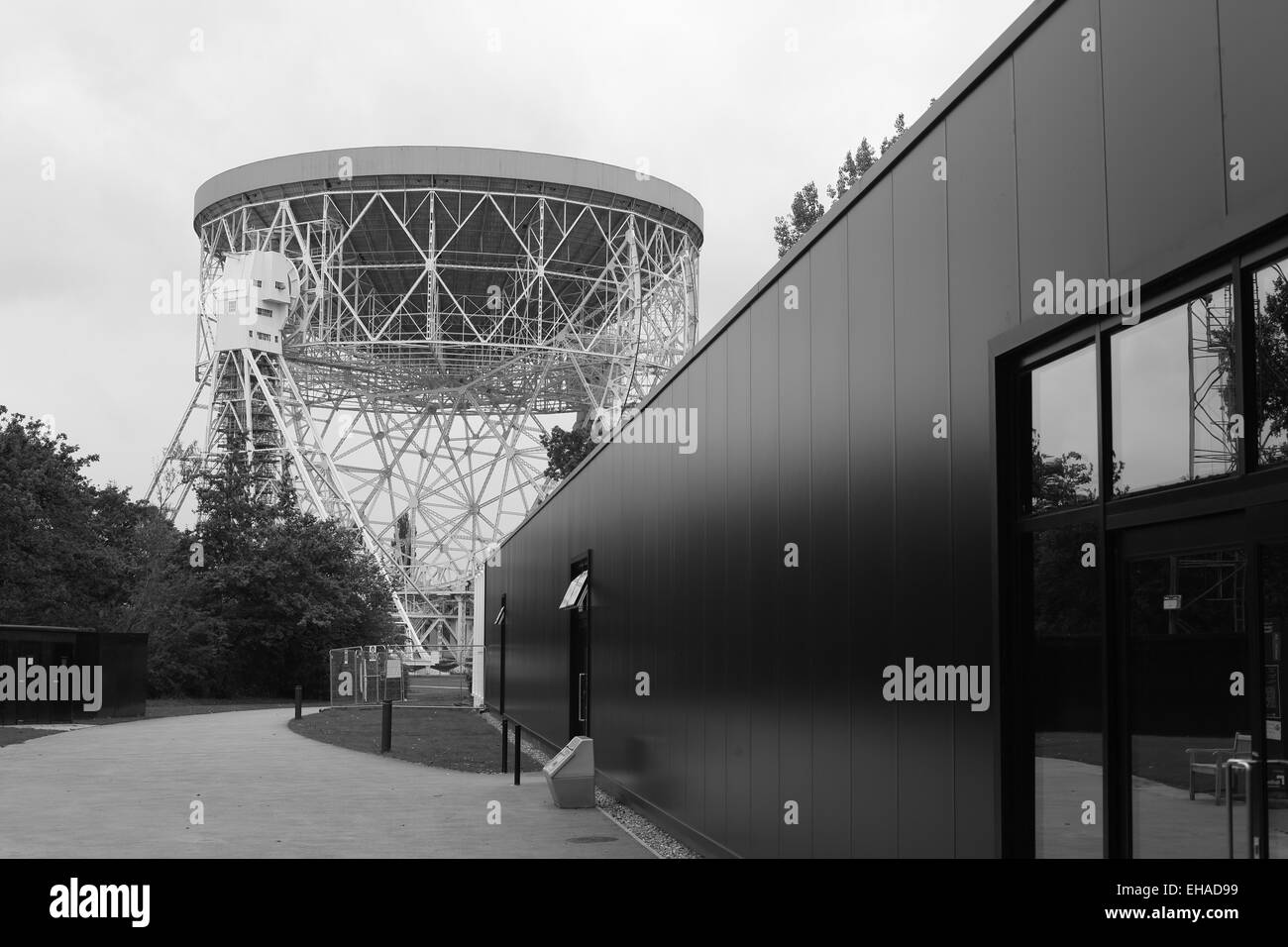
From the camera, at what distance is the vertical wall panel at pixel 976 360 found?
600 centimetres

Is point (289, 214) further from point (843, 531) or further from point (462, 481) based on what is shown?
point (843, 531)

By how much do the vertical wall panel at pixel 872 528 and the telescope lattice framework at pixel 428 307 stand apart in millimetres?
41248

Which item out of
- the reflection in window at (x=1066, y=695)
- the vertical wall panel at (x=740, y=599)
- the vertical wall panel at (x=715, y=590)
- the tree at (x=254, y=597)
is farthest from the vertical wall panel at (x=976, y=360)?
the tree at (x=254, y=597)

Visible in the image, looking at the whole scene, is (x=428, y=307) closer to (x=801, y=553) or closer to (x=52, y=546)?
(x=52, y=546)

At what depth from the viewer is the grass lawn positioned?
20.7 metres

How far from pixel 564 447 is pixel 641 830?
47.1m

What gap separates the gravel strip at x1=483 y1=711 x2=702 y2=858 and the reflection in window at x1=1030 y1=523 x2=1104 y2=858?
6140 mm

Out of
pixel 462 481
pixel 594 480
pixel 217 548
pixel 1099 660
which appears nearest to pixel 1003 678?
pixel 1099 660

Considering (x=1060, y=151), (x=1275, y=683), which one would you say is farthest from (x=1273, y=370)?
(x=1060, y=151)

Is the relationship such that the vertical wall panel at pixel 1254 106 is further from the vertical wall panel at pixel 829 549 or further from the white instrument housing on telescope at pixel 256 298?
the white instrument housing on telescope at pixel 256 298

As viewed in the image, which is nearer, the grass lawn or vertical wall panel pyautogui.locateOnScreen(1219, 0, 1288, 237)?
vertical wall panel pyautogui.locateOnScreen(1219, 0, 1288, 237)

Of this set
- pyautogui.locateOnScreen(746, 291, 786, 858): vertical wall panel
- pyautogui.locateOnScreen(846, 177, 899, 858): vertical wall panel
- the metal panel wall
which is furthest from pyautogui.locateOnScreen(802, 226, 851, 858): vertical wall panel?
pyautogui.locateOnScreen(746, 291, 786, 858): vertical wall panel

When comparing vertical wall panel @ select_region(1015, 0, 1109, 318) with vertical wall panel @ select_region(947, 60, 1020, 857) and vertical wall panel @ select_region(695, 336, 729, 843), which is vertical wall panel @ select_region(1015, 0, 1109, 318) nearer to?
vertical wall panel @ select_region(947, 60, 1020, 857)
